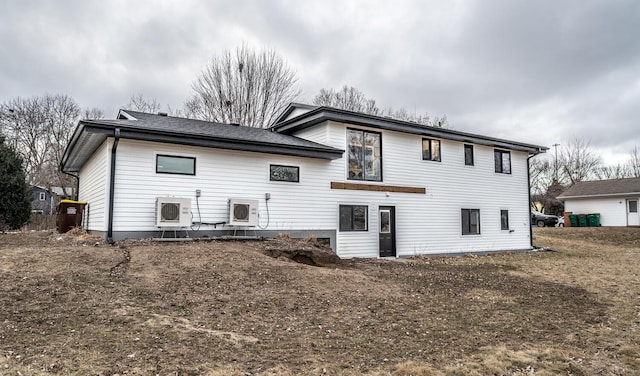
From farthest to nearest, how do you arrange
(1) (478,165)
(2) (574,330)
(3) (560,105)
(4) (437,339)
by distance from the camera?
(3) (560,105), (1) (478,165), (2) (574,330), (4) (437,339)

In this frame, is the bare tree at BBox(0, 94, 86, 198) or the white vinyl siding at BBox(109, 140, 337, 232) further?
the bare tree at BBox(0, 94, 86, 198)

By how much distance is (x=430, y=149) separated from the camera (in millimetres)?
14883

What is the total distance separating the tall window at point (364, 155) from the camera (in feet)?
43.4

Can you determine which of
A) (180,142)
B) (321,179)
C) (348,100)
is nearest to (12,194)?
(180,142)

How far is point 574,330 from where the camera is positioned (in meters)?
5.28

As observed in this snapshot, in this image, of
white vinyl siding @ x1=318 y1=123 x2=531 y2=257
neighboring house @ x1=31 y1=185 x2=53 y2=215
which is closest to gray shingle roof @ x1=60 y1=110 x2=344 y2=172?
white vinyl siding @ x1=318 y1=123 x2=531 y2=257

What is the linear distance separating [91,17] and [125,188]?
7946 millimetres

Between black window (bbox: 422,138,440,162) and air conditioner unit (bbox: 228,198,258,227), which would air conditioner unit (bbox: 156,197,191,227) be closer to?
air conditioner unit (bbox: 228,198,258,227)

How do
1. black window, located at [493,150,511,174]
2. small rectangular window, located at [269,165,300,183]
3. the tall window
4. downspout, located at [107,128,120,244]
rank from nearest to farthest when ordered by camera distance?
downspout, located at [107,128,120,244]
small rectangular window, located at [269,165,300,183]
the tall window
black window, located at [493,150,511,174]

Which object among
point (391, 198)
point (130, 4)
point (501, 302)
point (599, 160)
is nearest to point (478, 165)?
point (391, 198)

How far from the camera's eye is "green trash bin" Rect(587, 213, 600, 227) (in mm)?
28844

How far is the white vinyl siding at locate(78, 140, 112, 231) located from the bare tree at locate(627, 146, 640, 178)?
5028cm

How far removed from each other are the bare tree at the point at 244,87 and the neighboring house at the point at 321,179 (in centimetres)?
1182

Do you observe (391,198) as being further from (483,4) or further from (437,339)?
(437,339)
